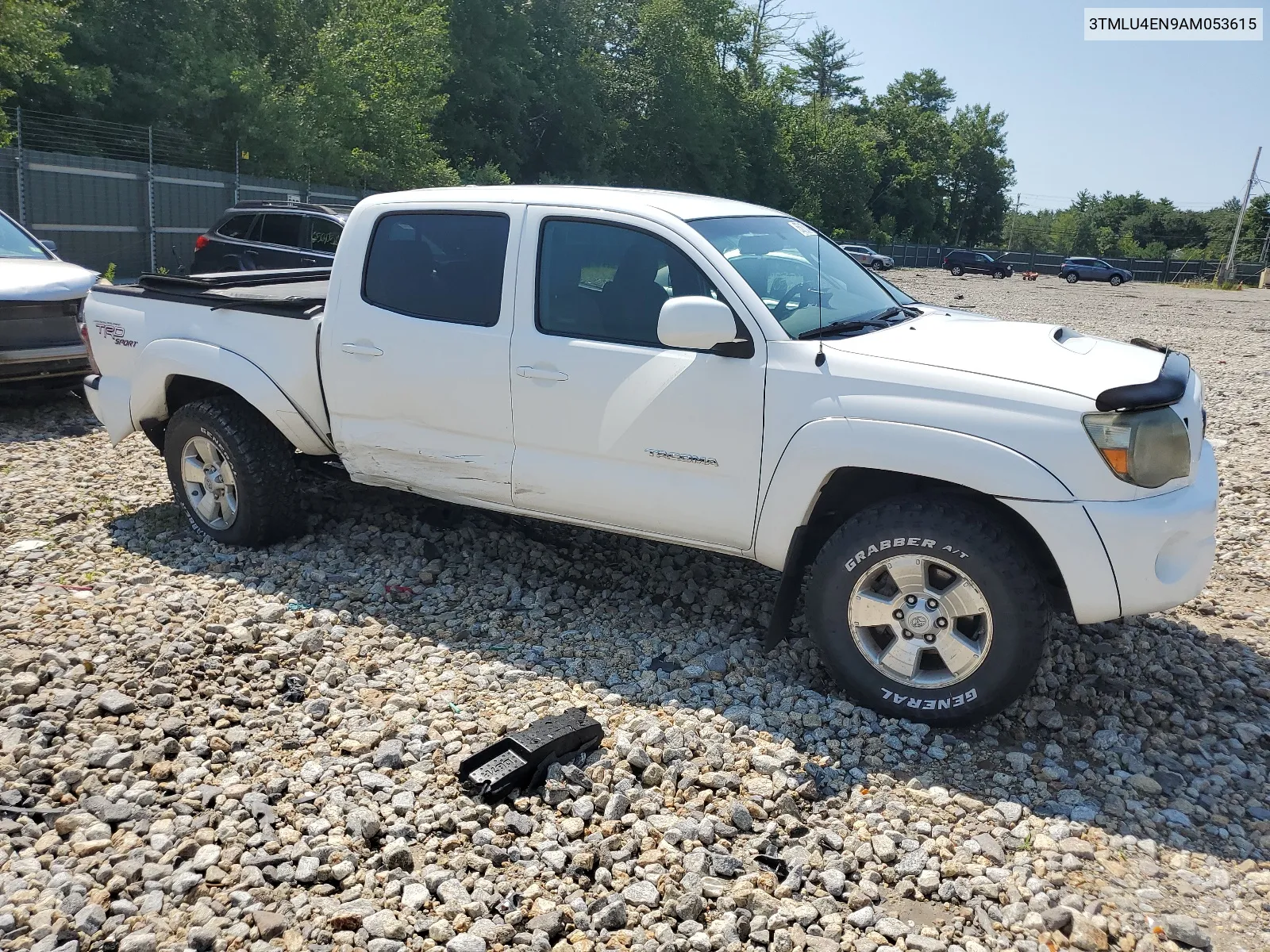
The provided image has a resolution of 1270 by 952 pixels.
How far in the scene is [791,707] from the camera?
427 cm

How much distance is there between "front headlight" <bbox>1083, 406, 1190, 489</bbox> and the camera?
12.2 feet

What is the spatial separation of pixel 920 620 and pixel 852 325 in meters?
1.37

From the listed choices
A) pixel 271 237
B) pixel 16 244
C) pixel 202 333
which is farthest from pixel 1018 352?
pixel 271 237

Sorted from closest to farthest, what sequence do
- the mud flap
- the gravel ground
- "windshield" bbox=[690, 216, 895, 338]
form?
the gravel ground, the mud flap, "windshield" bbox=[690, 216, 895, 338]

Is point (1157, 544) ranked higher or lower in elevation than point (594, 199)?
lower

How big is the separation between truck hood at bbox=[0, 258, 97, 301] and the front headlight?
7.95m

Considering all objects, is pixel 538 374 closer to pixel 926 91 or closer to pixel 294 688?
pixel 294 688

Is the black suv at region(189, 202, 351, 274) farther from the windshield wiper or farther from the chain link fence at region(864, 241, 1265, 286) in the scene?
the chain link fence at region(864, 241, 1265, 286)

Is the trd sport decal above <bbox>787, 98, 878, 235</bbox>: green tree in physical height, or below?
below

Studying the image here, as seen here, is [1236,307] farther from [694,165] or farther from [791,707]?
[791,707]

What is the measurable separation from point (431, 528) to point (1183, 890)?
4.32 meters

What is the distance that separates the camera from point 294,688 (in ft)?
14.4

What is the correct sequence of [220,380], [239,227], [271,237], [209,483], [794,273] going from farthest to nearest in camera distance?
[239,227]
[271,237]
[209,483]
[220,380]
[794,273]

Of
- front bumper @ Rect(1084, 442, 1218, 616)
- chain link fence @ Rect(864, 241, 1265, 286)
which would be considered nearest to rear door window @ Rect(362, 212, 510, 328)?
front bumper @ Rect(1084, 442, 1218, 616)
